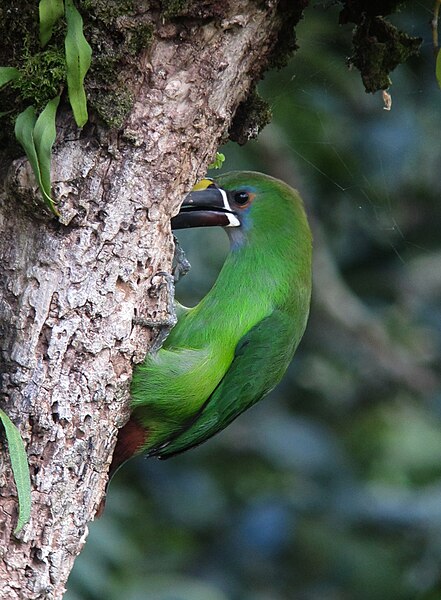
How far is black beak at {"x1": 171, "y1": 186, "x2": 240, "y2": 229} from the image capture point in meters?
2.73

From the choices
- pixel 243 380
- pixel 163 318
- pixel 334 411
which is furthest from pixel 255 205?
pixel 334 411

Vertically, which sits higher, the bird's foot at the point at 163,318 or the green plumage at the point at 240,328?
the bird's foot at the point at 163,318

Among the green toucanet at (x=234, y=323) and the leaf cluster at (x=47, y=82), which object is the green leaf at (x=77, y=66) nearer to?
the leaf cluster at (x=47, y=82)

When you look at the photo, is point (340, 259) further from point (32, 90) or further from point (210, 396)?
point (32, 90)

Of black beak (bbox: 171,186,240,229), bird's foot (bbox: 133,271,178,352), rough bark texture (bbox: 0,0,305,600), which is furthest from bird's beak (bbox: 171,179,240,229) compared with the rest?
rough bark texture (bbox: 0,0,305,600)

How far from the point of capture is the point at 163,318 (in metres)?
2.40

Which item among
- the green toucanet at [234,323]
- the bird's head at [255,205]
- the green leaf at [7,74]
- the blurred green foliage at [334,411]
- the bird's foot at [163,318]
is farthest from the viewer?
the blurred green foliage at [334,411]

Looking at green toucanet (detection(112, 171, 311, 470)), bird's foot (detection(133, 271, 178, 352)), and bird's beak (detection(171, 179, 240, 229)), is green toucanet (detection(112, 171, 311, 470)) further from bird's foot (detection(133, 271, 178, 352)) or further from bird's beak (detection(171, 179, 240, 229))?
bird's foot (detection(133, 271, 178, 352))

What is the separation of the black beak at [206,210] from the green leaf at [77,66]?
2.32 feet

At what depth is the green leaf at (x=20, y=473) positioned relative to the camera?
196cm

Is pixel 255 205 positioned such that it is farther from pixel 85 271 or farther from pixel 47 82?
pixel 47 82

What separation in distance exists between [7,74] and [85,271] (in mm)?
458

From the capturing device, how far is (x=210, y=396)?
276cm

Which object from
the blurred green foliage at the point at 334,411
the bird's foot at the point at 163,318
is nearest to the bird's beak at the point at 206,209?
the bird's foot at the point at 163,318
